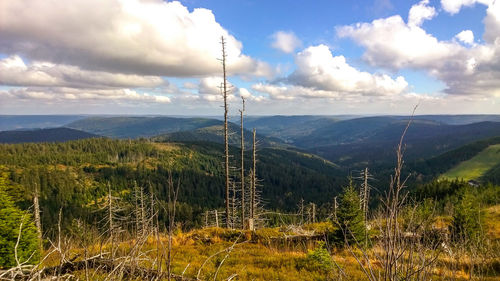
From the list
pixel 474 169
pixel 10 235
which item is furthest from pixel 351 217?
pixel 474 169

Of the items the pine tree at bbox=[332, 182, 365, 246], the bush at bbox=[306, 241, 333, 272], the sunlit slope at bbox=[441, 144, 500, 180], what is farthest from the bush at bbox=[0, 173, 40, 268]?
the sunlit slope at bbox=[441, 144, 500, 180]

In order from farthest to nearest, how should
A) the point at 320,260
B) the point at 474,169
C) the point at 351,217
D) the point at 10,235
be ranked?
1. the point at 474,169
2. the point at 351,217
3. the point at 10,235
4. the point at 320,260

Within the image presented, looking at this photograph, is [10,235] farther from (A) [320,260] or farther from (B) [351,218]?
(B) [351,218]

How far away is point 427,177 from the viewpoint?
648ft

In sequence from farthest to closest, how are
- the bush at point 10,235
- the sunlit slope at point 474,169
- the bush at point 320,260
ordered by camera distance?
the sunlit slope at point 474,169
the bush at point 10,235
the bush at point 320,260

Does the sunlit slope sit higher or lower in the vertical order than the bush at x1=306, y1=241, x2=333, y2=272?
lower

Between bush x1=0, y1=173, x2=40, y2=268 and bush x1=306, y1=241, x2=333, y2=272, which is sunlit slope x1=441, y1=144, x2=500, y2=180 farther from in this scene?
bush x1=0, y1=173, x2=40, y2=268

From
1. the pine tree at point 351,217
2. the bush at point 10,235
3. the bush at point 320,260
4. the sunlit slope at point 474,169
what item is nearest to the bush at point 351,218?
the pine tree at point 351,217

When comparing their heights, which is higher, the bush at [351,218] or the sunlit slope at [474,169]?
the bush at [351,218]

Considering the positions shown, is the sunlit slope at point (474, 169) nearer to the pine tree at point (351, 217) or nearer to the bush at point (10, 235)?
the pine tree at point (351, 217)

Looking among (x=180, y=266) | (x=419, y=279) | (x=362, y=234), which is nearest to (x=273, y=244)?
(x=362, y=234)

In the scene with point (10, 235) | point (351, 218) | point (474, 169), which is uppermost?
point (10, 235)

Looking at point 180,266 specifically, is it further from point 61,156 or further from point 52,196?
point 61,156

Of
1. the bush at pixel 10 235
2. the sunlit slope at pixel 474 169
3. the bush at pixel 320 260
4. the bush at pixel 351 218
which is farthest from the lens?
the sunlit slope at pixel 474 169
